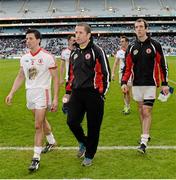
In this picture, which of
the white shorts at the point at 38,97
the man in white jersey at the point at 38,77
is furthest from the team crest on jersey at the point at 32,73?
the white shorts at the point at 38,97

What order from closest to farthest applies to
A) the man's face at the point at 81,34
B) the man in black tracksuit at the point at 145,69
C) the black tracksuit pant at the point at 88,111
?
the man's face at the point at 81,34, the black tracksuit pant at the point at 88,111, the man in black tracksuit at the point at 145,69

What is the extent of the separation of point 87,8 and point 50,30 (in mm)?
8596

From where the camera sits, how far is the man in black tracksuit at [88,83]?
19.7 ft

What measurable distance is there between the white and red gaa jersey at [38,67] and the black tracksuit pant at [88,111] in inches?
19.6

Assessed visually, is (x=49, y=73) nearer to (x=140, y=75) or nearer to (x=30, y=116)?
(x=140, y=75)

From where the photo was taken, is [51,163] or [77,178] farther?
[51,163]

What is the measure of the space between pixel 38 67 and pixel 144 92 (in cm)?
197

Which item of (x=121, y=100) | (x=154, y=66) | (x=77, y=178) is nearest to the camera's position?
(x=77, y=178)

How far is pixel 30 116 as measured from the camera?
11062 mm

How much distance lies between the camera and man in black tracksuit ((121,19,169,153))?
682 centimetres

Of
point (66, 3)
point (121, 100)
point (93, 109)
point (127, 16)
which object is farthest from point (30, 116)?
point (66, 3)

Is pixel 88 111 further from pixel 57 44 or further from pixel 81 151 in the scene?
pixel 57 44

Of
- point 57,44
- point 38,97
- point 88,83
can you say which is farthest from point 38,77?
point 57,44

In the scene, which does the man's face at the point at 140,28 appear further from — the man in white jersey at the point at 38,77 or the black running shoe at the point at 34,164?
the black running shoe at the point at 34,164
